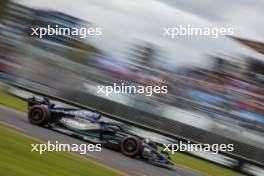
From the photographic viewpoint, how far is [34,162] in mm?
7113

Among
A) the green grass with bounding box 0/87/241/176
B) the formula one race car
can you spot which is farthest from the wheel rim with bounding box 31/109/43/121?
the green grass with bounding box 0/87/241/176

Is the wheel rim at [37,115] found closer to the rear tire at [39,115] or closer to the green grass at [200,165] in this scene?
the rear tire at [39,115]

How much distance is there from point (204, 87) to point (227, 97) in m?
1.12

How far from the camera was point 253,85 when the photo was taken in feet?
69.0

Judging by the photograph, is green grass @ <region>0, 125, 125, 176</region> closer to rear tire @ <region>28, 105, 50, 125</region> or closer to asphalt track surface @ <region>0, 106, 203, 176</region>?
asphalt track surface @ <region>0, 106, 203, 176</region>

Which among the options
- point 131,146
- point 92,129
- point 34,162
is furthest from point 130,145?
point 34,162

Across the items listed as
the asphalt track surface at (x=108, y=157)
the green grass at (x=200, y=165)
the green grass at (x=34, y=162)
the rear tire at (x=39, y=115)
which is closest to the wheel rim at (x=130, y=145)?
the asphalt track surface at (x=108, y=157)

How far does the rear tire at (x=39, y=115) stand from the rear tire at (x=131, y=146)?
1.65 meters

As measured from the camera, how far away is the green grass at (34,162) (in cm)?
639

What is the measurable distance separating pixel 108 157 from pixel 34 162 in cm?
309

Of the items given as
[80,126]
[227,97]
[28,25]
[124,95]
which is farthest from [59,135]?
[28,25]

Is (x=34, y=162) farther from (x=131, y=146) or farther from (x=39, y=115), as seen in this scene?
(x=131, y=146)

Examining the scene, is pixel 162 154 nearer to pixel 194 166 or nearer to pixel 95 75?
pixel 194 166

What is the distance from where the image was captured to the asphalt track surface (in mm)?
9273
